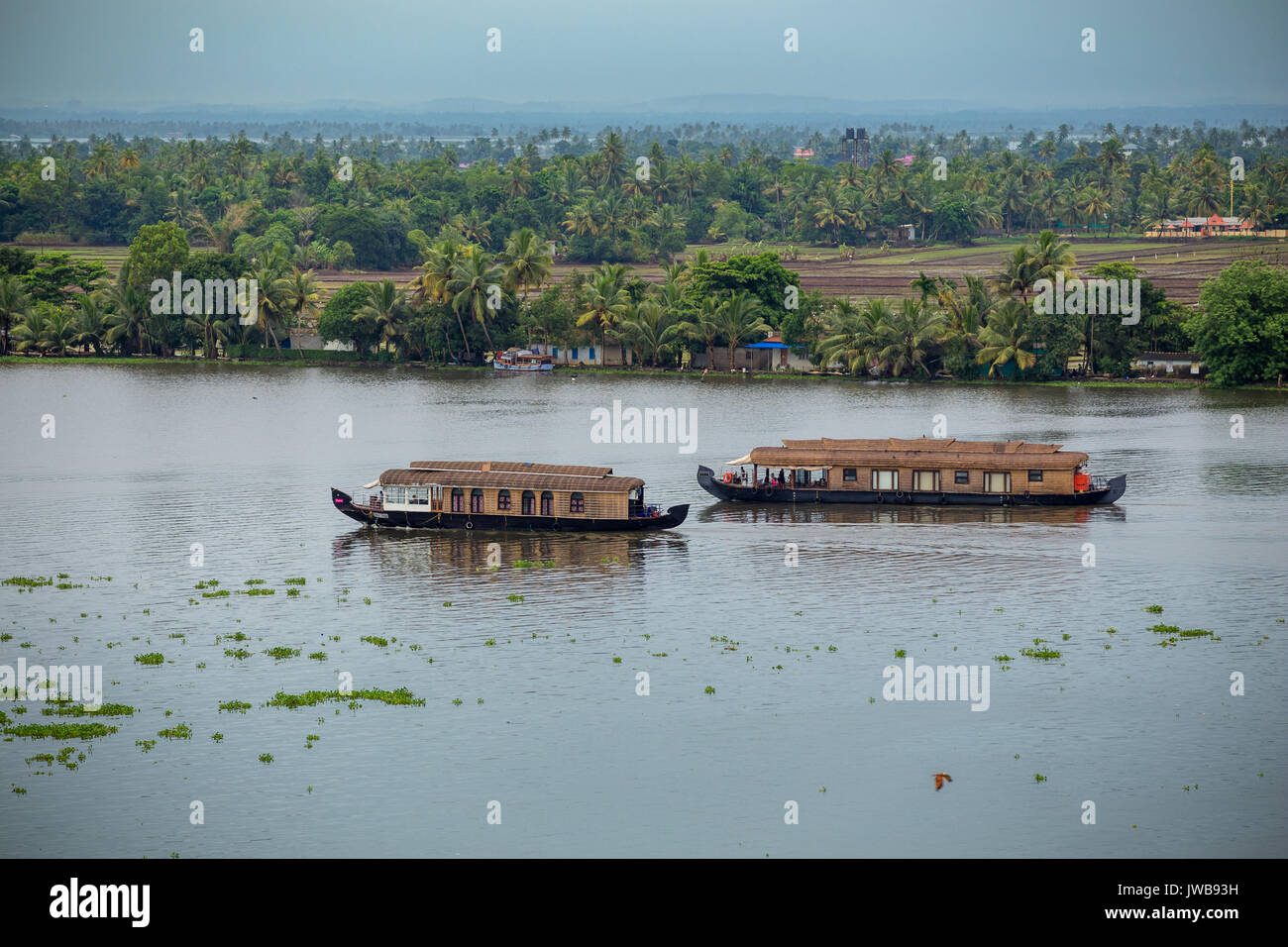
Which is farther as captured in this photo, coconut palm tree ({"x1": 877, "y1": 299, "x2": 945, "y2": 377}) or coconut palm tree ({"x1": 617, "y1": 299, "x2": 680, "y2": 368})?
coconut palm tree ({"x1": 617, "y1": 299, "x2": 680, "y2": 368})

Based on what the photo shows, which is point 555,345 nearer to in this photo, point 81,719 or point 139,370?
point 139,370

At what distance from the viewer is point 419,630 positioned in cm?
5044

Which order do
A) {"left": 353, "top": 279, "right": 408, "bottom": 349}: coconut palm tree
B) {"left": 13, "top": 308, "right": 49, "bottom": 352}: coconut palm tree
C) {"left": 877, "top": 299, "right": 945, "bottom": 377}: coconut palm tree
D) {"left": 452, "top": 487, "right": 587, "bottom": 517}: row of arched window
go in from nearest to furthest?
{"left": 452, "top": 487, "right": 587, "bottom": 517}: row of arched window → {"left": 877, "top": 299, "right": 945, "bottom": 377}: coconut palm tree → {"left": 353, "top": 279, "right": 408, "bottom": 349}: coconut palm tree → {"left": 13, "top": 308, "right": 49, "bottom": 352}: coconut palm tree

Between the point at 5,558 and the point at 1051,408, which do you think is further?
the point at 1051,408

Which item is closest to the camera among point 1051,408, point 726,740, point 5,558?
point 726,740

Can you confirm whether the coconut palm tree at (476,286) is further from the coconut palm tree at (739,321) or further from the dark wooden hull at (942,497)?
the dark wooden hull at (942,497)

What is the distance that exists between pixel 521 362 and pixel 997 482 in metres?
70.6

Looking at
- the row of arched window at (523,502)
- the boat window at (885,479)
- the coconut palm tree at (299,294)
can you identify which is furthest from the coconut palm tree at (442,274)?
the row of arched window at (523,502)

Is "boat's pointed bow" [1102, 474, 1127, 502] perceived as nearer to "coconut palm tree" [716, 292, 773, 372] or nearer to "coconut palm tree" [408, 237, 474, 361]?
"coconut palm tree" [716, 292, 773, 372]

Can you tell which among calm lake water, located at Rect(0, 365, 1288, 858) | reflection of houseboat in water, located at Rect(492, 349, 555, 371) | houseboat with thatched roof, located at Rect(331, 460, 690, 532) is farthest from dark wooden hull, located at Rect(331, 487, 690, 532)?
reflection of houseboat in water, located at Rect(492, 349, 555, 371)

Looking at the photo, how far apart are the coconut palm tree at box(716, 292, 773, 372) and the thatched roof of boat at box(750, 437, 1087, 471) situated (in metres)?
56.8

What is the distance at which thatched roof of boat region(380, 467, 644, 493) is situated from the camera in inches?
2542

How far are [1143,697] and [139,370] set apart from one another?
360ft

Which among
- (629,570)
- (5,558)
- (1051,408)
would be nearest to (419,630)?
(629,570)
